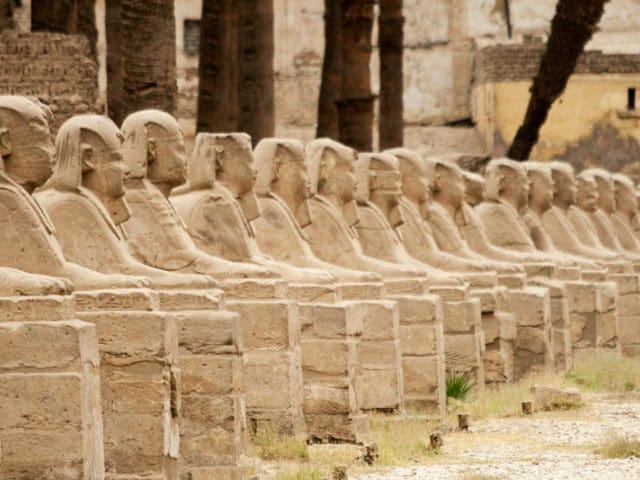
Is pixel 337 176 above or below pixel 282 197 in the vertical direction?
above

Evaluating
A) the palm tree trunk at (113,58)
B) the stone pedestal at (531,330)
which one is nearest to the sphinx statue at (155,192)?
the stone pedestal at (531,330)

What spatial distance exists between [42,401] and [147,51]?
8.64 m

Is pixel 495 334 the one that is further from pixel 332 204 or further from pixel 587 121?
pixel 587 121

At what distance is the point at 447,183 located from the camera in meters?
18.2

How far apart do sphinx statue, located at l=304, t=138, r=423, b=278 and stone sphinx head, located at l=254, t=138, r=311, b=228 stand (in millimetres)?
672

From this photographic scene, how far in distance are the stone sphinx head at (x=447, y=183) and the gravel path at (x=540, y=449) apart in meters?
2.54

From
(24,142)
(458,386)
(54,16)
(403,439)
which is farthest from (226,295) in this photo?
(54,16)

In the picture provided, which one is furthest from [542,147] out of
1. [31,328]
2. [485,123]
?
[31,328]

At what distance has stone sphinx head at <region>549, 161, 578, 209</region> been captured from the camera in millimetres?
22047

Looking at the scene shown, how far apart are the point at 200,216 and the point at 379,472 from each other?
6.87 feet

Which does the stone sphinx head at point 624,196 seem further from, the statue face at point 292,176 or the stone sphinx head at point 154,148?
the stone sphinx head at point 154,148

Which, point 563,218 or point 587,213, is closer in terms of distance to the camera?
point 563,218

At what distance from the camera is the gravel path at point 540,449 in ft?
39.4

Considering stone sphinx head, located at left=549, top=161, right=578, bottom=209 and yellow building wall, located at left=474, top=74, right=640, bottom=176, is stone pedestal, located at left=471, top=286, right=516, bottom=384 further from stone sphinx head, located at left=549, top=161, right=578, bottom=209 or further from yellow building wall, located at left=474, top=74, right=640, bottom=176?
yellow building wall, located at left=474, top=74, right=640, bottom=176
